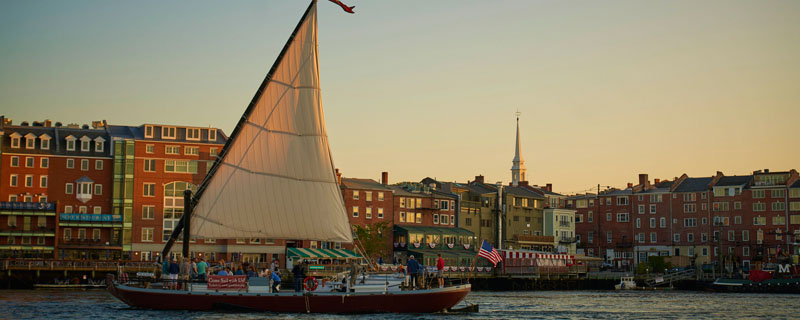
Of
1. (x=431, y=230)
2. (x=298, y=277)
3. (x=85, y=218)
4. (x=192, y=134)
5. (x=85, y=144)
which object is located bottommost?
(x=298, y=277)

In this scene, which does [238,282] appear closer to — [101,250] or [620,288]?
[101,250]

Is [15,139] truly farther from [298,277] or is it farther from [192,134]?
[298,277]

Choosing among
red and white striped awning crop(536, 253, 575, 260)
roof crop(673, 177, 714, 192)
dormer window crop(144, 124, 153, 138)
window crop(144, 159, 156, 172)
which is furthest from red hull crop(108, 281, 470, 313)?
roof crop(673, 177, 714, 192)

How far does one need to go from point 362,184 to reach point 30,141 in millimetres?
41343

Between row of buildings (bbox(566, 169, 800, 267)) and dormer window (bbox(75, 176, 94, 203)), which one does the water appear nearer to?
dormer window (bbox(75, 176, 94, 203))

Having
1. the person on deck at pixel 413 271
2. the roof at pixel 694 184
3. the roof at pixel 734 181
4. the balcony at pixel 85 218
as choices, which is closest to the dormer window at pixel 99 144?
the balcony at pixel 85 218

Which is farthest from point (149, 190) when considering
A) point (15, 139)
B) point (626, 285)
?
point (626, 285)

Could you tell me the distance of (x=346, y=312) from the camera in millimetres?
46469

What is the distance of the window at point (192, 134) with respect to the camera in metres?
110

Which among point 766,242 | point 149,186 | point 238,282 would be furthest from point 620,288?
point 238,282

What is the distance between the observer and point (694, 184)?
489 feet

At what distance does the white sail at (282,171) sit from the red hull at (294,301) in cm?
340

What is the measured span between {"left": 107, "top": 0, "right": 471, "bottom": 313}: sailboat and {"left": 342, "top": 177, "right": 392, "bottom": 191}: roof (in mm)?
71999

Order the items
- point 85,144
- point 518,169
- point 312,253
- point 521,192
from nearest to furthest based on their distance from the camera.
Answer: point 312,253 → point 85,144 → point 521,192 → point 518,169
